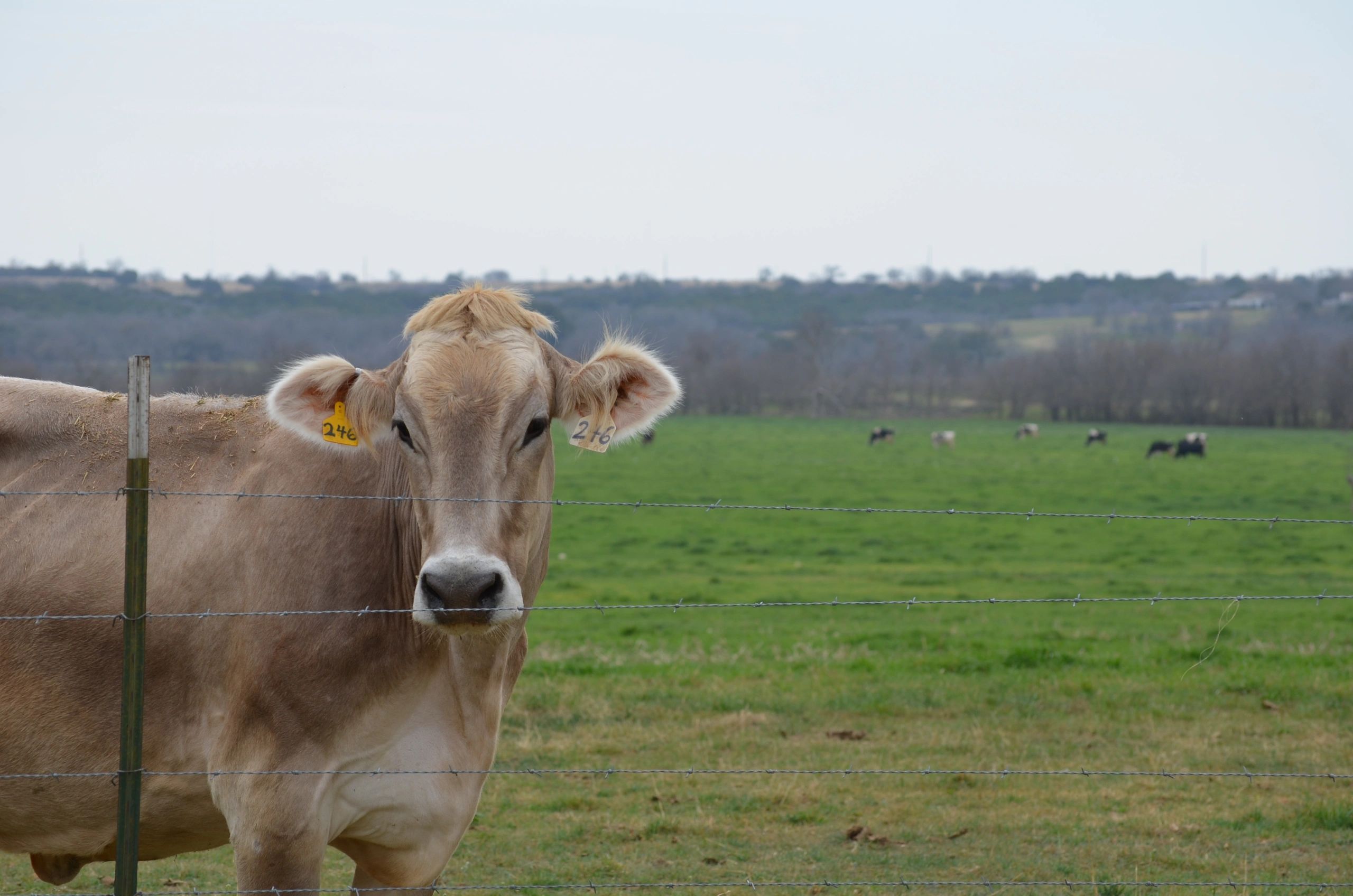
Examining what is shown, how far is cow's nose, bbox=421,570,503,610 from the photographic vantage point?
3.33 m

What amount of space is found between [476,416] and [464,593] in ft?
1.99

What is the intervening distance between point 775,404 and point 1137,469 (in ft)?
181

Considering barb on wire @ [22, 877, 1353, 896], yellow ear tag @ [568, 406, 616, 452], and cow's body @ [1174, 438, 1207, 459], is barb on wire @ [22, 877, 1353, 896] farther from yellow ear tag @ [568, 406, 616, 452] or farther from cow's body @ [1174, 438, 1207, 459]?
cow's body @ [1174, 438, 1207, 459]

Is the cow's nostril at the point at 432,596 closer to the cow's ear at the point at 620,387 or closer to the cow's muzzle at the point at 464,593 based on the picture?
the cow's muzzle at the point at 464,593

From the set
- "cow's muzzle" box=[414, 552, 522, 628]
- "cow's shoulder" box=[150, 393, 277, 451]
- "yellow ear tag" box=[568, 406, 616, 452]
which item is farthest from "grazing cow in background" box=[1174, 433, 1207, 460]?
"cow's muzzle" box=[414, 552, 522, 628]

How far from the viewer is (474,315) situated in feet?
13.2

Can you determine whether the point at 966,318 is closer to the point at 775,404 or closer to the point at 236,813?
the point at 775,404

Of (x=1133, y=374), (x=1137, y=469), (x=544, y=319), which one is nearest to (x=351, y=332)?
(x=1133, y=374)

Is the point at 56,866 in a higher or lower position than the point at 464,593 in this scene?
lower

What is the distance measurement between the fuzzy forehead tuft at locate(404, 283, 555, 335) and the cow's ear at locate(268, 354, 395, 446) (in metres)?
0.23

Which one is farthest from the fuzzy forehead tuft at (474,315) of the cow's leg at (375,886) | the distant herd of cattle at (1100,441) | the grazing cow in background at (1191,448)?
the grazing cow in background at (1191,448)

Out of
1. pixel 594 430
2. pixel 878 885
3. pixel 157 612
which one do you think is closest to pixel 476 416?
pixel 594 430

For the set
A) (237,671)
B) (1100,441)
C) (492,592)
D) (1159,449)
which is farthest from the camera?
(1100,441)

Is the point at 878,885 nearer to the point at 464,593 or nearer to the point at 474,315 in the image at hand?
the point at 464,593
